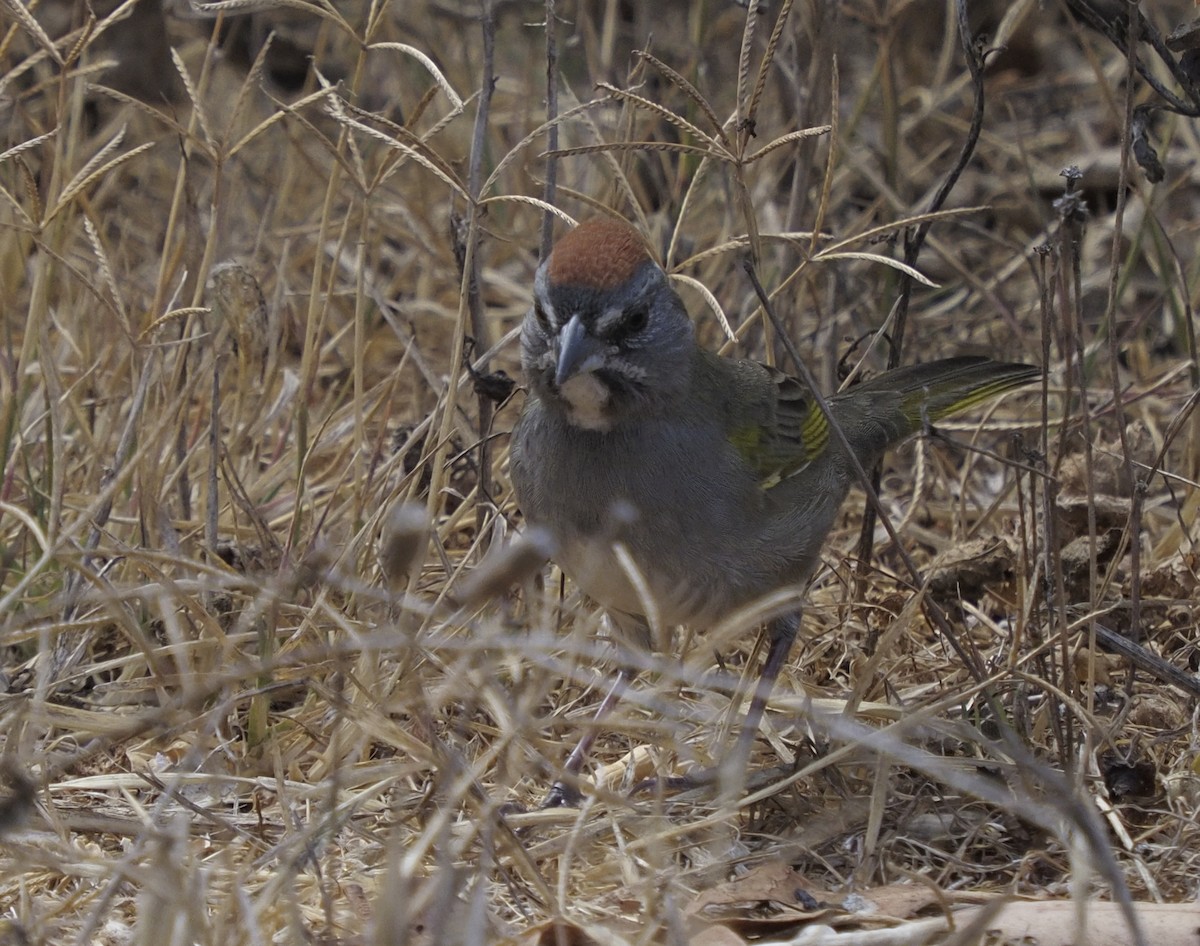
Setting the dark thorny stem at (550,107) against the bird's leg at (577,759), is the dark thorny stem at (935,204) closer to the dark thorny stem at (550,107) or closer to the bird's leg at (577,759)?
the bird's leg at (577,759)

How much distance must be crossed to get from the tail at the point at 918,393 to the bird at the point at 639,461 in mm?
563

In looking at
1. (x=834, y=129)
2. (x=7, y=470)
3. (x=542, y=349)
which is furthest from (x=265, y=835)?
(x=834, y=129)

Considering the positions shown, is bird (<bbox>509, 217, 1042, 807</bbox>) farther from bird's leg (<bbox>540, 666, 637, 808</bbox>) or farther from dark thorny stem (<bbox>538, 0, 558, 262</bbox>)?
dark thorny stem (<bbox>538, 0, 558, 262</bbox>)

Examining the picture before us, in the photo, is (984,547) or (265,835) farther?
(984,547)

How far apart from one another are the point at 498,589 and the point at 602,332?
4.27ft

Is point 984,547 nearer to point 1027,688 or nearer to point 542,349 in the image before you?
point 1027,688

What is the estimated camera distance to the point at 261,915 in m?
2.60

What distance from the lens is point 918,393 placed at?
14.8 feet

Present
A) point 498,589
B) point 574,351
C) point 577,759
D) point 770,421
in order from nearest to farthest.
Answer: point 498,589
point 574,351
point 577,759
point 770,421

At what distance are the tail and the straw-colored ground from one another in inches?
7.7

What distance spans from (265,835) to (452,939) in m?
1.07

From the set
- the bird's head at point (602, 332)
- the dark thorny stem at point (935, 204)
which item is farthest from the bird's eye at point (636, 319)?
the dark thorny stem at point (935, 204)

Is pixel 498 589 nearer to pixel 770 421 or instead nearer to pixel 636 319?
pixel 636 319

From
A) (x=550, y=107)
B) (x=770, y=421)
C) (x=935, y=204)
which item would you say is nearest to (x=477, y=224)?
(x=550, y=107)
